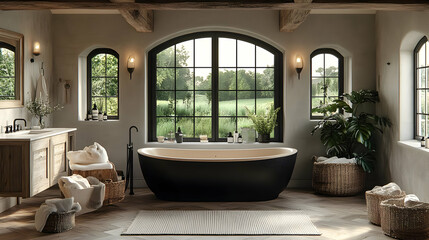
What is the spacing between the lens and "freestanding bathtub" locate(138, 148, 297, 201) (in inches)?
258

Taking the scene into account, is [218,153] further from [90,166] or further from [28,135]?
[28,135]

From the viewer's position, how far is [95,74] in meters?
8.28

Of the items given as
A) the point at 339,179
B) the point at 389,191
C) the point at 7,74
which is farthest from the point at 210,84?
the point at 389,191

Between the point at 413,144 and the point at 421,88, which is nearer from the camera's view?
the point at 413,144

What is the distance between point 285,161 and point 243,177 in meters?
0.61

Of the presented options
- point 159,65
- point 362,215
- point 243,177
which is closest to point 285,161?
point 243,177

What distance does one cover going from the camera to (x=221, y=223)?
223 inches

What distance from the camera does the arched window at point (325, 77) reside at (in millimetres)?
8203

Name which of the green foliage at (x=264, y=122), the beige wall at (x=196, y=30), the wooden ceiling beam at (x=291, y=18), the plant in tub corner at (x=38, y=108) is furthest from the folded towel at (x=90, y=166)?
the wooden ceiling beam at (x=291, y=18)

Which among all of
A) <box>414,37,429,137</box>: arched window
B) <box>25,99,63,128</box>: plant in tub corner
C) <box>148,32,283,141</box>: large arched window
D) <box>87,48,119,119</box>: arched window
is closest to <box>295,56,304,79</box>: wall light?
<box>148,32,283,141</box>: large arched window

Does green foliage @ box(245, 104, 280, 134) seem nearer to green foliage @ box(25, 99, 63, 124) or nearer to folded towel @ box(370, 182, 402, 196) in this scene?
folded towel @ box(370, 182, 402, 196)

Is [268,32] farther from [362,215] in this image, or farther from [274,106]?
[362,215]

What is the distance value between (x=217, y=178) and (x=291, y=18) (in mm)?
2364

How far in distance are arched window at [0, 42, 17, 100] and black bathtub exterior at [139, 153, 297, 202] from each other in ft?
6.16
